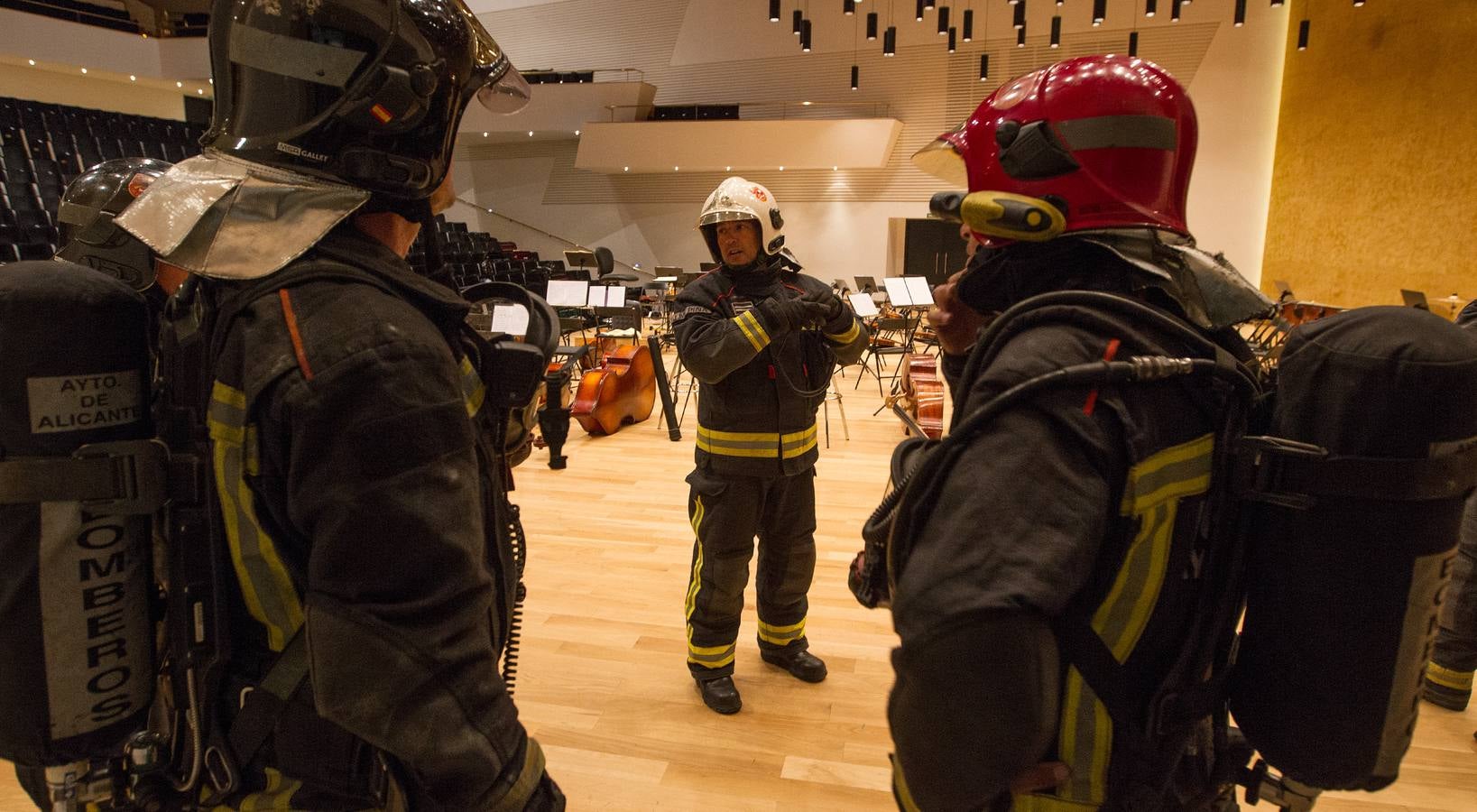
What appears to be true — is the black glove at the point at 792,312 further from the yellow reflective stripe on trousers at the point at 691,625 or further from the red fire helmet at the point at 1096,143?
the red fire helmet at the point at 1096,143

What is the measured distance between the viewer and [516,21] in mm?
18969

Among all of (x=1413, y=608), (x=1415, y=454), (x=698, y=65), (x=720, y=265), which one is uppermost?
(x=698, y=65)

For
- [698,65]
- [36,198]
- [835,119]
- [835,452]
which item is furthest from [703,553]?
[698,65]

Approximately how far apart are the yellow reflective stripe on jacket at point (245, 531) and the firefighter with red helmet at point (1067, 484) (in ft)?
2.60

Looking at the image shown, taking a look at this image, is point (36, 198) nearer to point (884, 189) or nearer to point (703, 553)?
point (703, 553)

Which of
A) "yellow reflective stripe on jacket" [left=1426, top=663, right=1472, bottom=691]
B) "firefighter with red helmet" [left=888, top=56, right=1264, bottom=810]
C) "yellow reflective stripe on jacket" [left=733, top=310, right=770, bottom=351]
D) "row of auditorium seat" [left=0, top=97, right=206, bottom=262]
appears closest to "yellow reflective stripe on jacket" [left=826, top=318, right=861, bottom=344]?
"yellow reflective stripe on jacket" [left=733, top=310, right=770, bottom=351]

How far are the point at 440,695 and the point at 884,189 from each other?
1707 cm

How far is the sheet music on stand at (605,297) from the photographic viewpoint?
8.12m

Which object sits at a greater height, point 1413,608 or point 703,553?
point 1413,608

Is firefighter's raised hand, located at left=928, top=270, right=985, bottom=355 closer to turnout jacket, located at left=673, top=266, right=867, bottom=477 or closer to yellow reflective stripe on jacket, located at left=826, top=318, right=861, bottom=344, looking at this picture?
turnout jacket, located at left=673, top=266, right=867, bottom=477

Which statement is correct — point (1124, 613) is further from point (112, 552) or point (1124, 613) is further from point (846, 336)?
point (846, 336)

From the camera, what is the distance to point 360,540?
0.88 metres

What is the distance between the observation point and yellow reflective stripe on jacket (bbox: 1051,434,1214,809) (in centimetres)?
97

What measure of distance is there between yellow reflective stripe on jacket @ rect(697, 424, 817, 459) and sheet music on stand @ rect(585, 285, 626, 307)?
5.45 m
